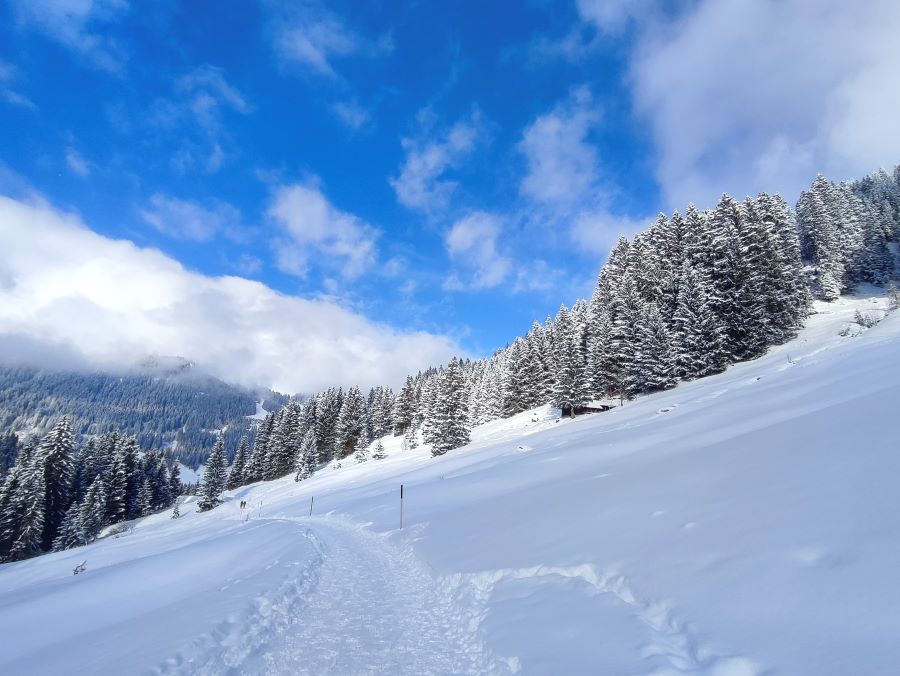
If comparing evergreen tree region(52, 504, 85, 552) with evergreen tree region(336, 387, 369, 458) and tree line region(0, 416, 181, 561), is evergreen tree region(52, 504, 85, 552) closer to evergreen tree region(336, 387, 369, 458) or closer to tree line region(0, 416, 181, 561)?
tree line region(0, 416, 181, 561)

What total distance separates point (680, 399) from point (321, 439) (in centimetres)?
6277

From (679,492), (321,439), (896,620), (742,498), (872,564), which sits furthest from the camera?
(321,439)

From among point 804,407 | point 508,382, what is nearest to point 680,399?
point 804,407

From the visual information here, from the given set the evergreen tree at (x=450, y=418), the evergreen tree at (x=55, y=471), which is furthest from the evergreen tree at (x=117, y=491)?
the evergreen tree at (x=450, y=418)

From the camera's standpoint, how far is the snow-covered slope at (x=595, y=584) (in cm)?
408

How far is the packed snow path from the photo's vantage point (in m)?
5.23

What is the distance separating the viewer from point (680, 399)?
86.3ft

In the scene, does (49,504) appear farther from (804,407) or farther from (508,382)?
(804,407)

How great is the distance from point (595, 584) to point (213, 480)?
66989 millimetres

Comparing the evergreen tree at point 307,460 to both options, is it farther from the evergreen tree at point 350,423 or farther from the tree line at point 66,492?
the tree line at point 66,492

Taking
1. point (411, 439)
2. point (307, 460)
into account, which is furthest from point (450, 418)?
point (307, 460)

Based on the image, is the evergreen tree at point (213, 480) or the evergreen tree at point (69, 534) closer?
the evergreen tree at point (69, 534)

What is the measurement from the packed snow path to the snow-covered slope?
37 millimetres

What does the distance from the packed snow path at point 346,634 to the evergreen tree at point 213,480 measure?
57.3 meters
